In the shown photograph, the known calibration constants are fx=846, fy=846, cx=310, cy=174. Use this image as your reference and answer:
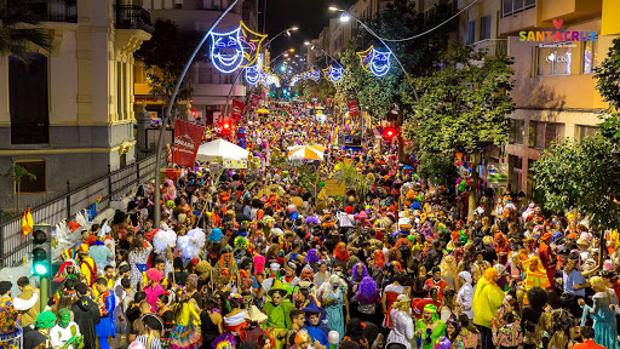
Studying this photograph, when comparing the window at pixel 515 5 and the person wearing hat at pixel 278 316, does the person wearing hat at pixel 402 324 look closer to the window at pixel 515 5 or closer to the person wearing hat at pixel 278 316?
the person wearing hat at pixel 278 316

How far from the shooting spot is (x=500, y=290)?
38.5 feet

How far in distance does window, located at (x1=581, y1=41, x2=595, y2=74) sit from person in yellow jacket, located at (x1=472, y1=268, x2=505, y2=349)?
13.6m

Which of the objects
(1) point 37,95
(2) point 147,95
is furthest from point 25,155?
(2) point 147,95

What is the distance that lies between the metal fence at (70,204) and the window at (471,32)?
16.6 m

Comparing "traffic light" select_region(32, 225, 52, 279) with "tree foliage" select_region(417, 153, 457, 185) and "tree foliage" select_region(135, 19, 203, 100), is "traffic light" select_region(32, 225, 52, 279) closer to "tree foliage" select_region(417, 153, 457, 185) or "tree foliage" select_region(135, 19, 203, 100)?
"tree foliage" select_region(417, 153, 457, 185)

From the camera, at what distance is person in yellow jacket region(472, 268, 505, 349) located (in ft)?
38.1

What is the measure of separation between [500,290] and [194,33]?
49.3m

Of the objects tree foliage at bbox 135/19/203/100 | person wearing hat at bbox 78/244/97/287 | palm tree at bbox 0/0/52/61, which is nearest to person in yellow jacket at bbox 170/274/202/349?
person wearing hat at bbox 78/244/97/287

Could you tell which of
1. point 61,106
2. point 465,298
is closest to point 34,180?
point 61,106

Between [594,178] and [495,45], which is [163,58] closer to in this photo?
[495,45]

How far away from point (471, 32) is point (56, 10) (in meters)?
20.1

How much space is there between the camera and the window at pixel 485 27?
35.1m

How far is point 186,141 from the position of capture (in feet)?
62.4

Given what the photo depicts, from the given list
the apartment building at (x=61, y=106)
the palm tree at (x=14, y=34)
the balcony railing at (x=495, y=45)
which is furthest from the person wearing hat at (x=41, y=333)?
the balcony railing at (x=495, y=45)
